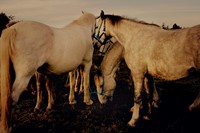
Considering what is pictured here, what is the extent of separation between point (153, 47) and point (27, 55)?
2340 mm

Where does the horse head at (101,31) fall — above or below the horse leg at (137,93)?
above

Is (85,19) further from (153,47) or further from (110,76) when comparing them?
(153,47)

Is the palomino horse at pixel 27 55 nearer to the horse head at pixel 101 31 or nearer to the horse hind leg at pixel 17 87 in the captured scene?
the horse hind leg at pixel 17 87

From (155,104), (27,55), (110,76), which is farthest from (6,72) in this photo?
(155,104)

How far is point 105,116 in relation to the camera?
5820 millimetres

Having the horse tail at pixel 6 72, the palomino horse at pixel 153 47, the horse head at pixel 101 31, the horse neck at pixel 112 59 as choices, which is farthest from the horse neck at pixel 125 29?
the horse tail at pixel 6 72

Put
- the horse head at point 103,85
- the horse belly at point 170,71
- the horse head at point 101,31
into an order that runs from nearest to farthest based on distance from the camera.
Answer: the horse belly at point 170,71 < the horse head at point 101,31 < the horse head at point 103,85

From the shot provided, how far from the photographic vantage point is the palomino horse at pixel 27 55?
4.32m

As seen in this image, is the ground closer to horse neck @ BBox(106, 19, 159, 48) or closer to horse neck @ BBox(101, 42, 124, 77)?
horse neck @ BBox(101, 42, 124, 77)

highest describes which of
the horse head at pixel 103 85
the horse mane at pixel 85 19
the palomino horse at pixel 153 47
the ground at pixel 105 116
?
the horse mane at pixel 85 19

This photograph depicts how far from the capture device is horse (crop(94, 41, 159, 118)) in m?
6.10

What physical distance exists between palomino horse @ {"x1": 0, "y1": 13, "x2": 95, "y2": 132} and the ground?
3.59 ft

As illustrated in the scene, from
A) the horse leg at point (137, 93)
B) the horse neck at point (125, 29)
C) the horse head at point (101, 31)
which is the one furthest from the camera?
the horse head at point (101, 31)

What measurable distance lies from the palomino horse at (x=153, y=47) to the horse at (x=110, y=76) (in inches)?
16.5
